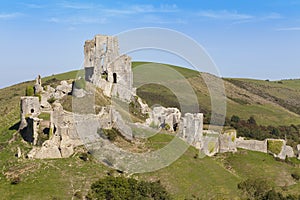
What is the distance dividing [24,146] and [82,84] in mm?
18705

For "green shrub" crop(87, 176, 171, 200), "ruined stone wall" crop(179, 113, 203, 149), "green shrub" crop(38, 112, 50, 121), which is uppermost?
"green shrub" crop(38, 112, 50, 121)

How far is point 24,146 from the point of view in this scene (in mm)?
52031

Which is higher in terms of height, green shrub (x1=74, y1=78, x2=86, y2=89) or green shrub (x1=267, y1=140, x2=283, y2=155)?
green shrub (x1=74, y1=78, x2=86, y2=89)

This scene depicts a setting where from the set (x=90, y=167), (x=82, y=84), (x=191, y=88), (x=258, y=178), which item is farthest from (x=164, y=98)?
(x=90, y=167)

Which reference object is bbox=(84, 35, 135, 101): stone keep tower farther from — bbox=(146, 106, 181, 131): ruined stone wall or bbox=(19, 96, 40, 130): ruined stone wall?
bbox=(19, 96, 40, 130): ruined stone wall

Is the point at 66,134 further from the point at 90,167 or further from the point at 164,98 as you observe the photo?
the point at 164,98

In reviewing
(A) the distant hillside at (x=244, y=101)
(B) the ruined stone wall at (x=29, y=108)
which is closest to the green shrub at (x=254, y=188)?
(B) the ruined stone wall at (x=29, y=108)

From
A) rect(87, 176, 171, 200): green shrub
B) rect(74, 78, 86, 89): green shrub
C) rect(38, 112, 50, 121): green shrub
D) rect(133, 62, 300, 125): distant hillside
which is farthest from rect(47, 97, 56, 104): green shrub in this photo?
rect(133, 62, 300, 125): distant hillside

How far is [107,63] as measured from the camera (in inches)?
3125

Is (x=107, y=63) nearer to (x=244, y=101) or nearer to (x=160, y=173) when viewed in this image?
(x=160, y=173)

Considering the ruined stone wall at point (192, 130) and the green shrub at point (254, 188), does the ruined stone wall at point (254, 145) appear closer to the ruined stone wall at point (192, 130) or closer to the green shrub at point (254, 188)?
the ruined stone wall at point (192, 130)

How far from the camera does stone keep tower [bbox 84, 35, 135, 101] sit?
7819 cm

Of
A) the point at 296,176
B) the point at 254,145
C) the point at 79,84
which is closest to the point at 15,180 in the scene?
the point at 79,84

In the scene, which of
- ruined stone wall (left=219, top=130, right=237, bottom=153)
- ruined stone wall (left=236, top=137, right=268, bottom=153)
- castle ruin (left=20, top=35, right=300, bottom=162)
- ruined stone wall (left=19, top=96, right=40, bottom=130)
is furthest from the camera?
ruined stone wall (left=236, top=137, right=268, bottom=153)
